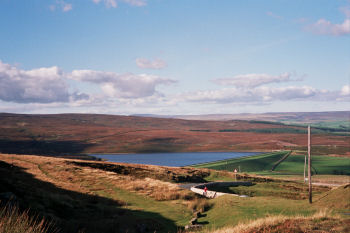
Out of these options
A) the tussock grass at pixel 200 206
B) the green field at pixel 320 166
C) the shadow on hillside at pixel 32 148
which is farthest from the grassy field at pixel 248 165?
the shadow on hillside at pixel 32 148

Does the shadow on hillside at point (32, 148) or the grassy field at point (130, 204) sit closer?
the grassy field at point (130, 204)

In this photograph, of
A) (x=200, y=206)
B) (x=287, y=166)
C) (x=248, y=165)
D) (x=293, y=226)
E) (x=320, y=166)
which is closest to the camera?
(x=293, y=226)

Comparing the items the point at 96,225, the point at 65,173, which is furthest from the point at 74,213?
the point at 65,173

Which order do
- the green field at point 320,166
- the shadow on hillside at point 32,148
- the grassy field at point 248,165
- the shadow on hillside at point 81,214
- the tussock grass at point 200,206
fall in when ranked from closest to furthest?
the shadow on hillside at point 81,214, the tussock grass at point 200,206, the green field at point 320,166, the grassy field at point 248,165, the shadow on hillside at point 32,148

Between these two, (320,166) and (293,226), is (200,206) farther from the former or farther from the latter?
(320,166)

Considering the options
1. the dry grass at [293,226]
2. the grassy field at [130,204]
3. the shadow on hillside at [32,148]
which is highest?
the dry grass at [293,226]

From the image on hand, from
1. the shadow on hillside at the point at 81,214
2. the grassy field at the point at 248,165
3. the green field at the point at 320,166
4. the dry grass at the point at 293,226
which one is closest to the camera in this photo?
the dry grass at the point at 293,226

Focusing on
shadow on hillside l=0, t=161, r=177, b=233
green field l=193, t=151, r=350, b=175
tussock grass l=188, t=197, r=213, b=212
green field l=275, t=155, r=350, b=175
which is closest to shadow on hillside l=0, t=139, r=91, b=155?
green field l=193, t=151, r=350, b=175

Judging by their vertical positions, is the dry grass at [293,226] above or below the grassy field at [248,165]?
above

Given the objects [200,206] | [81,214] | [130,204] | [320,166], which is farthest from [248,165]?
[81,214]

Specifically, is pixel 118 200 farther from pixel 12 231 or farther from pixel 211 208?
pixel 12 231

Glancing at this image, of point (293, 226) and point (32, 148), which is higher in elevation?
point (293, 226)

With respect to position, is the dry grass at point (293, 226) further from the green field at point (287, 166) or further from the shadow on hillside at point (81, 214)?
the green field at point (287, 166)

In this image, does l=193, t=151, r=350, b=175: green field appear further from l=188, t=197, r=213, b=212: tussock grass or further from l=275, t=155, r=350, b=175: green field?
l=188, t=197, r=213, b=212: tussock grass
